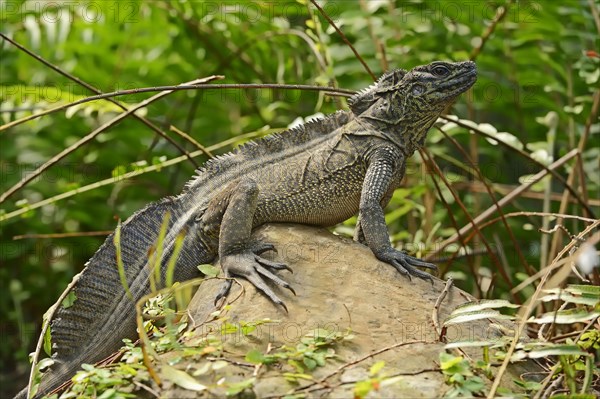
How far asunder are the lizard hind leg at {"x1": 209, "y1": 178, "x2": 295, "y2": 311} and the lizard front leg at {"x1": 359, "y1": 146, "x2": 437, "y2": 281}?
746 mm

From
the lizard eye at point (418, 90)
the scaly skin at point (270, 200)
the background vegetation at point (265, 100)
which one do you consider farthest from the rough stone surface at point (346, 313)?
the background vegetation at point (265, 100)

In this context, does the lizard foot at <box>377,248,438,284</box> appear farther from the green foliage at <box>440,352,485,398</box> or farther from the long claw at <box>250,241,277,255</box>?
the green foliage at <box>440,352,485,398</box>

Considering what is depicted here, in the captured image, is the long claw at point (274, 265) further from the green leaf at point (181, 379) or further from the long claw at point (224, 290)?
the green leaf at point (181, 379)

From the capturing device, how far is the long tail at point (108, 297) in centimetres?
515

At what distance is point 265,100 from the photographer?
10281 millimetres

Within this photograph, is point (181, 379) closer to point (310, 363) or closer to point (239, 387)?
point (239, 387)

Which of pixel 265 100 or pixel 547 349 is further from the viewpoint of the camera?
pixel 265 100

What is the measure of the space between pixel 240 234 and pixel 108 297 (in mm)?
1073

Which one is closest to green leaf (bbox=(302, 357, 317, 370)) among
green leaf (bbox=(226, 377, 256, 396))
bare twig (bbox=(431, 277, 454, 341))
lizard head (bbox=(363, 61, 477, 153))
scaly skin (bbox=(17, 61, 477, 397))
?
green leaf (bbox=(226, 377, 256, 396))

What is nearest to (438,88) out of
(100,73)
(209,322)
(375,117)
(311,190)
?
(375,117)

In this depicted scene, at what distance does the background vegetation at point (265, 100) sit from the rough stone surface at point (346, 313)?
1775 mm

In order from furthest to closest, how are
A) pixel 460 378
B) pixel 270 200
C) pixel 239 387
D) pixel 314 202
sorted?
pixel 314 202, pixel 270 200, pixel 460 378, pixel 239 387

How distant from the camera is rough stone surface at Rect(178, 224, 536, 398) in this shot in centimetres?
376

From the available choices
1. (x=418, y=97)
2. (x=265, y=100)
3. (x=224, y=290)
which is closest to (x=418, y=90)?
(x=418, y=97)
